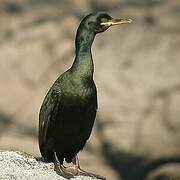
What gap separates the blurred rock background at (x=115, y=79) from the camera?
66.1 ft

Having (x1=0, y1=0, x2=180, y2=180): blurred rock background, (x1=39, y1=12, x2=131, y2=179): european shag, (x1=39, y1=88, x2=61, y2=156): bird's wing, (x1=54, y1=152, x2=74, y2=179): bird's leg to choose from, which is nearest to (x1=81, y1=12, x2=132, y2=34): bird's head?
(x1=39, y1=12, x2=131, y2=179): european shag

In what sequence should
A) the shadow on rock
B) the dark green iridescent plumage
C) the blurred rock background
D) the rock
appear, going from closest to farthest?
the rock, the dark green iridescent plumage, the shadow on rock, the blurred rock background

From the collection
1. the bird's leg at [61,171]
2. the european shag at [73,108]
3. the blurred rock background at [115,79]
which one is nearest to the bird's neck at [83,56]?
the european shag at [73,108]

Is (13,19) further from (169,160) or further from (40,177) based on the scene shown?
(40,177)

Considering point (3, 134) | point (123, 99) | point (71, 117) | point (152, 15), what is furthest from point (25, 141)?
point (71, 117)

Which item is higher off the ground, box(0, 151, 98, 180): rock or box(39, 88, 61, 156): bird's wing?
box(39, 88, 61, 156): bird's wing

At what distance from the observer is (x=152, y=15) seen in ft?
73.2

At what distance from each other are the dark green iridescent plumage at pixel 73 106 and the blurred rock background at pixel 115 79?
9.37m

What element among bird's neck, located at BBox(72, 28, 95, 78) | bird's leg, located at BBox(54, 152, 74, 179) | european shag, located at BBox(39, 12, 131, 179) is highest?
bird's neck, located at BBox(72, 28, 95, 78)

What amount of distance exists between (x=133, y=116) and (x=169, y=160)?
1.33m

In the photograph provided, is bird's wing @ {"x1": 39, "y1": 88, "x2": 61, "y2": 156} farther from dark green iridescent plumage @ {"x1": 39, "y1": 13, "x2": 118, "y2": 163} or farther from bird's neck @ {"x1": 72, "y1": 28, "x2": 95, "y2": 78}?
bird's neck @ {"x1": 72, "y1": 28, "x2": 95, "y2": 78}

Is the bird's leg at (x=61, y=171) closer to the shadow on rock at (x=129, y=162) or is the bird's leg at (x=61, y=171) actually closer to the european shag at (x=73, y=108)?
the european shag at (x=73, y=108)

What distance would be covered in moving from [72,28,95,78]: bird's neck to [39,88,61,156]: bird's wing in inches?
14.2

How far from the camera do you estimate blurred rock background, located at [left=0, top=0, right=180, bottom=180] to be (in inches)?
794
